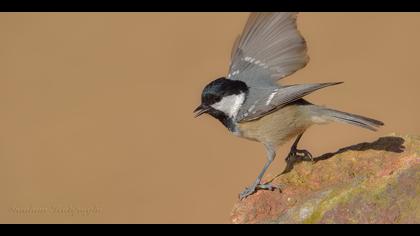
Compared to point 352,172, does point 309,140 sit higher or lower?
lower

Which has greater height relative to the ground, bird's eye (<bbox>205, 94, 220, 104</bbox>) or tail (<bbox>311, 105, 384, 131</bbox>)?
bird's eye (<bbox>205, 94, 220, 104</bbox>)

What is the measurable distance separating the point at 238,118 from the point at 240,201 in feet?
2.59

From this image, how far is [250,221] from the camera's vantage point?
13.3 feet

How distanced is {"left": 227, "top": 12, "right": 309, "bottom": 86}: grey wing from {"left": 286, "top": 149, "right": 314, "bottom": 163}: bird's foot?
643mm

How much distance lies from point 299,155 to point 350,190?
3.57ft

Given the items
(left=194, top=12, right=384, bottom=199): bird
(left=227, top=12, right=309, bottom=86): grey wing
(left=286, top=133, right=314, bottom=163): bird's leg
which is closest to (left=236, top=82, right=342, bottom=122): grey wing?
(left=194, top=12, right=384, bottom=199): bird

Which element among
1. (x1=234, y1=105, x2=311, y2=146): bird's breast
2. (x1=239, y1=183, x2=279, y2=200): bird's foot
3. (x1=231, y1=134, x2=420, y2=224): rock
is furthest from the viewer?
(x1=234, y1=105, x2=311, y2=146): bird's breast

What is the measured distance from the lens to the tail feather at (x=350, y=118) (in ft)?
15.0

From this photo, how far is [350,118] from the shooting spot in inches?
183

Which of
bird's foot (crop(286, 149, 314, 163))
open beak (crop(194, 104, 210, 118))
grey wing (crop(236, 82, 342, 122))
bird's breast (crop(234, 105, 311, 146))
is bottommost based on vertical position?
bird's foot (crop(286, 149, 314, 163))

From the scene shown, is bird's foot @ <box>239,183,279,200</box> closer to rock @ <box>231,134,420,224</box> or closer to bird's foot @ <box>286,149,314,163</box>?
rock @ <box>231,134,420,224</box>

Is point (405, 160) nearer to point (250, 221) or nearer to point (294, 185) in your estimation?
point (294, 185)

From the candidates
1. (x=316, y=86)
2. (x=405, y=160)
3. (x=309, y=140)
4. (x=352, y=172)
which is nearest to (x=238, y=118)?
(x=316, y=86)

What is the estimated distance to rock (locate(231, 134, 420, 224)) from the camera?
3.64 m
